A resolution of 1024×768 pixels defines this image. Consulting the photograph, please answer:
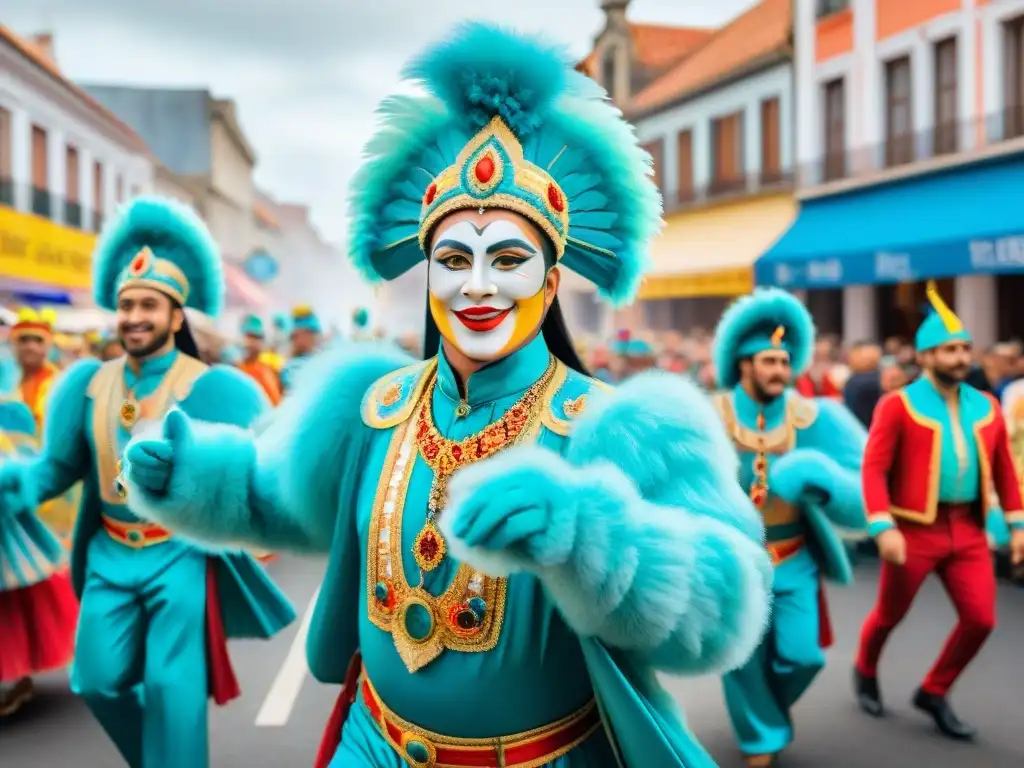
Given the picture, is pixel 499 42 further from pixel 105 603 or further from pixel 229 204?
pixel 229 204

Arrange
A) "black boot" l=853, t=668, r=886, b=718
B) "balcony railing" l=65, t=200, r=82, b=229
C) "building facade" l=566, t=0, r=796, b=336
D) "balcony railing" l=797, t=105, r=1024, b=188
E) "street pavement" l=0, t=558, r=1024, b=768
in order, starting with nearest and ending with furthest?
"street pavement" l=0, t=558, r=1024, b=768 < "black boot" l=853, t=668, r=886, b=718 < "balcony railing" l=797, t=105, r=1024, b=188 < "building facade" l=566, t=0, r=796, b=336 < "balcony railing" l=65, t=200, r=82, b=229

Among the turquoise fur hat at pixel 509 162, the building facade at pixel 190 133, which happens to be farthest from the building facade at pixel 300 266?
the turquoise fur hat at pixel 509 162

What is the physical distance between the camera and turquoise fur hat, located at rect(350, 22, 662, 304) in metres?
2.73

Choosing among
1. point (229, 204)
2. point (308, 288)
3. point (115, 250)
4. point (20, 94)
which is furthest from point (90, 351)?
point (308, 288)

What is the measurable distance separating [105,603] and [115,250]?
1465 millimetres

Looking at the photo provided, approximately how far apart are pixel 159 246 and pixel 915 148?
61.8ft

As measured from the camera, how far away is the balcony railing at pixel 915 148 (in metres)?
19.2

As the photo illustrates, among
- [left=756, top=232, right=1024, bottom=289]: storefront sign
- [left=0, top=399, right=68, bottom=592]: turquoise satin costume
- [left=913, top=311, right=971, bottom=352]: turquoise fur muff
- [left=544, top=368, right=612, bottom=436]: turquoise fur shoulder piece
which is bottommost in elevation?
[left=0, top=399, right=68, bottom=592]: turquoise satin costume

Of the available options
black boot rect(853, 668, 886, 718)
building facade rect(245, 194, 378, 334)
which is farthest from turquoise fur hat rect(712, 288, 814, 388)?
building facade rect(245, 194, 378, 334)

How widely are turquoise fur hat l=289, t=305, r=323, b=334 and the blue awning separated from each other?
1016cm

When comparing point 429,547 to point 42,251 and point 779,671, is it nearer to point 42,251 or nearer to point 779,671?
point 779,671

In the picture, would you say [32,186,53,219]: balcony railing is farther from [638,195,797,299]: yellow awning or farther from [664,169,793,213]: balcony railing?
[664,169,793,213]: balcony railing

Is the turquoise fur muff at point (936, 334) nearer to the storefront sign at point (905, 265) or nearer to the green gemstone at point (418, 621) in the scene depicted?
the green gemstone at point (418, 621)

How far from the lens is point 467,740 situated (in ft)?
8.54
